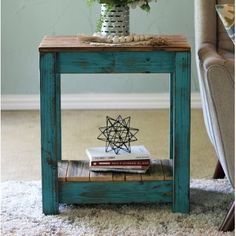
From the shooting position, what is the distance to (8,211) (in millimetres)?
2139

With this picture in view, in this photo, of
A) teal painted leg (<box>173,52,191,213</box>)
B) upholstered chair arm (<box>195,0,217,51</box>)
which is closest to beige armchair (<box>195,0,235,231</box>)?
teal painted leg (<box>173,52,191,213</box>)

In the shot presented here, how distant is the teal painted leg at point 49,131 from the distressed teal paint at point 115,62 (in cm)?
4

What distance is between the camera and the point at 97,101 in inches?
Answer: 140

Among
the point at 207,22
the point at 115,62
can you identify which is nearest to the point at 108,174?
the point at 115,62

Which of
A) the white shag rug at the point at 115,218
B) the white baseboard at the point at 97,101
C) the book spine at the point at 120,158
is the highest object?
the book spine at the point at 120,158

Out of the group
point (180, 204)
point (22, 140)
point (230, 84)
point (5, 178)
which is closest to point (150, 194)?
point (180, 204)

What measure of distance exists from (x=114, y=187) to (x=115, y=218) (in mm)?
100

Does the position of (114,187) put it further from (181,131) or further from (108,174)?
(181,131)

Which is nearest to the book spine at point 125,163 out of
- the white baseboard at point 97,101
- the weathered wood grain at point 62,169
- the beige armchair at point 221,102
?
the weathered wood grain at point 62,169

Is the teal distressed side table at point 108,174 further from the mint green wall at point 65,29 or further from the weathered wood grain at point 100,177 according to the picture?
the mint green wall at point 65,29

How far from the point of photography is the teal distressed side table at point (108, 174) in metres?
1.98

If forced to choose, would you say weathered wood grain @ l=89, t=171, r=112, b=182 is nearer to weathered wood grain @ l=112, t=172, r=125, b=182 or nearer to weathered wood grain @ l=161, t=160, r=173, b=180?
weathered wood grain @ l=112, t=172, r=125, b=182

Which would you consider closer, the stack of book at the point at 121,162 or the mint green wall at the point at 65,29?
the stack of book at the point at 121,162

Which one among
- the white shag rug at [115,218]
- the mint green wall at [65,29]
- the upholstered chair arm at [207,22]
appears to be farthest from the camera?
the mint green wall at [65,29]
